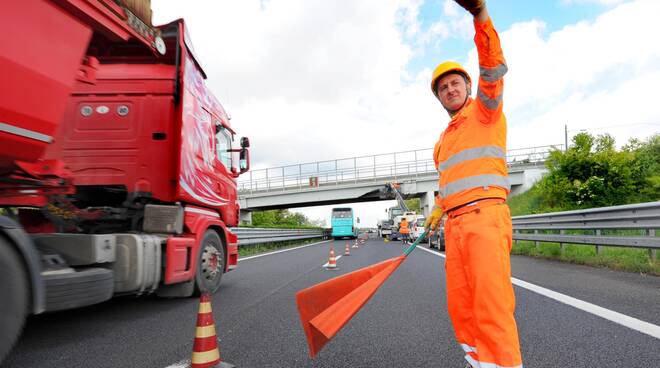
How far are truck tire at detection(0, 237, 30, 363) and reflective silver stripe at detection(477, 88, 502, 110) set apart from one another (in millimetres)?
3020

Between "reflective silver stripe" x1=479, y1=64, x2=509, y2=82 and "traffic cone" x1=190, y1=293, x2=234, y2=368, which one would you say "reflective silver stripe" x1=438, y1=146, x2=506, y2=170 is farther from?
"traffic cone" x1=190, y1=293, x2=234, y2=368

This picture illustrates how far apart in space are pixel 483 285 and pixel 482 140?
862 mm

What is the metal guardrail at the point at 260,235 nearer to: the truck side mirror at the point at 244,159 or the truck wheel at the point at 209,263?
the truck side mirror at the point at 244,159

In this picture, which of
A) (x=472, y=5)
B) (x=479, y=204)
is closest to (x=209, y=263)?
(x=479, y=204)

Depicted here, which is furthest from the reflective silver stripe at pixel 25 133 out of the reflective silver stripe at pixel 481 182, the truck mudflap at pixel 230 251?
the truck mudflap at pixel 230 251

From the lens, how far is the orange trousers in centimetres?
219

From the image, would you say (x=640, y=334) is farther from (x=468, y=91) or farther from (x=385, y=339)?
(x=468, y=91)

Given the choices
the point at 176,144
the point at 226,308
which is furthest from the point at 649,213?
the point at 176,144

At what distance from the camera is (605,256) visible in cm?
817

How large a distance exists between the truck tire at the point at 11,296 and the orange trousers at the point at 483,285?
272 cm

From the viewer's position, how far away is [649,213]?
6.32m

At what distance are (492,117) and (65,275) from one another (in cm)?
327

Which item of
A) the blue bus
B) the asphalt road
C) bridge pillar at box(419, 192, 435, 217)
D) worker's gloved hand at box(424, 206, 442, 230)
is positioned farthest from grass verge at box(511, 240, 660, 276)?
the blue bus

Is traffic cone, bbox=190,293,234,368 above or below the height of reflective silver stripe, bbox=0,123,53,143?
below
